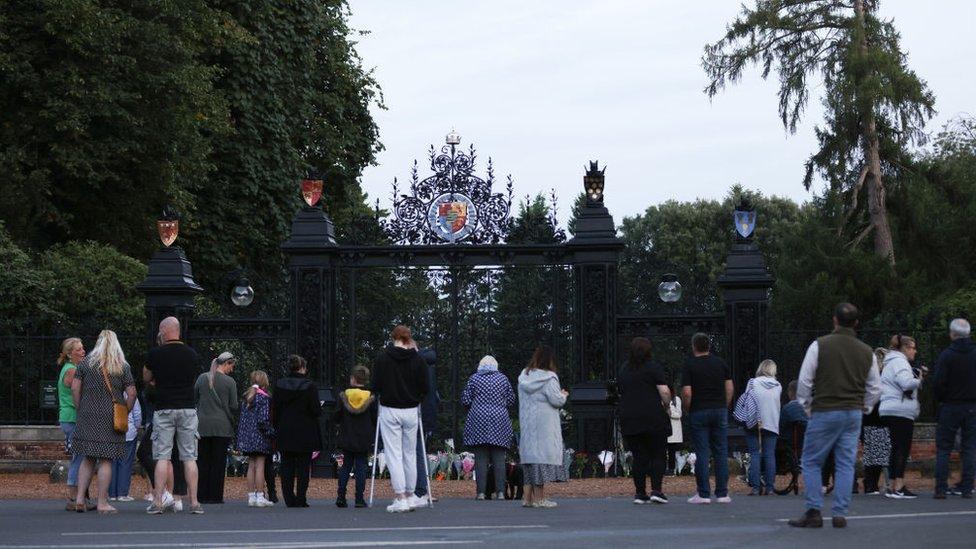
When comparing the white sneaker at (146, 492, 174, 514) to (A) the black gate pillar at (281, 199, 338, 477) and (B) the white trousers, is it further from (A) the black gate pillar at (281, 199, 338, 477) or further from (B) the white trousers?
(A) the black gate pillar at (281, 199, 338, 477)

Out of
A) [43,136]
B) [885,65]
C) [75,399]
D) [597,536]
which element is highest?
[885,65]

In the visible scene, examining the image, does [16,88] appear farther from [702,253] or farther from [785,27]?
[702,253]

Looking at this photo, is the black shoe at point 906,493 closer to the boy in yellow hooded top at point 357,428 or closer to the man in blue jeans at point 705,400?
the man in blue jeans at point 705,400

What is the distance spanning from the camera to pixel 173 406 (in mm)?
13898

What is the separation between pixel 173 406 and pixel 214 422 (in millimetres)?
1277

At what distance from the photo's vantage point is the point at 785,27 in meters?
33.6

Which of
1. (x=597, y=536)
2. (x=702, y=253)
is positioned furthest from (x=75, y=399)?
(x=702, y=253)

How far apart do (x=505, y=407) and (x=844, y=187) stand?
67.8ft

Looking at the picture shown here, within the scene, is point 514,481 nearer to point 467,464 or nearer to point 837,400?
point 467,464

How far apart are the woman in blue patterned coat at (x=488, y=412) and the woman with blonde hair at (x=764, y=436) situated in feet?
8.80

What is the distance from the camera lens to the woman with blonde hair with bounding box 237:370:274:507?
15.2 metres

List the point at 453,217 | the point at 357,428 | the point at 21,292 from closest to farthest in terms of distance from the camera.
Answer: the point at 357,428 → the point at 453,217 → the point at 21,292

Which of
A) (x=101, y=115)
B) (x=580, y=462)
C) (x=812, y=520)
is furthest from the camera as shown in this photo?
(x=101, y=115)

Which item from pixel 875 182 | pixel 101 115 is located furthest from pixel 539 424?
pixel 875 182
